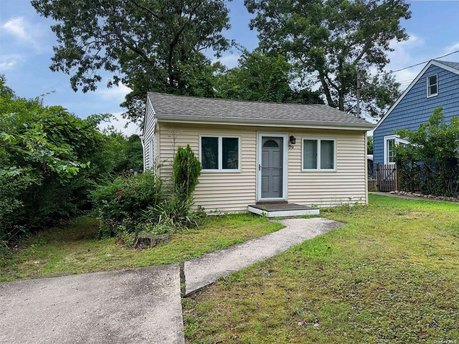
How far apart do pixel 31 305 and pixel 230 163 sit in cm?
599

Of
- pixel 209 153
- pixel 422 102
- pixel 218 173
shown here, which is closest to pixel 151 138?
pixel 209 153

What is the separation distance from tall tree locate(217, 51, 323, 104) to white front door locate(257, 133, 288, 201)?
11541mm

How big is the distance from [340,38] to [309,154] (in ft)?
55.7

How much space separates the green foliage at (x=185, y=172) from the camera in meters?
7.45

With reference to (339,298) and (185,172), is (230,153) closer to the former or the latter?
(185,172)

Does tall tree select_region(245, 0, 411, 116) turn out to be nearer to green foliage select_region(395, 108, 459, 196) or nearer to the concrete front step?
green foliage select_region(395, 108, 459, 196)

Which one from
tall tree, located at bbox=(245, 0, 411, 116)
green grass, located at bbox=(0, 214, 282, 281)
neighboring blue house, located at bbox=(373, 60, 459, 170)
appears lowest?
green grass, located at bbox=(0, 214, 282, 281)

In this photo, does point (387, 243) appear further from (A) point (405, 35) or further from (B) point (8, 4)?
(A) point (405, 35)

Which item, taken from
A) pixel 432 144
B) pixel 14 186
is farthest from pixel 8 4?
pixel 432 144

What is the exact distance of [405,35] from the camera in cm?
2306

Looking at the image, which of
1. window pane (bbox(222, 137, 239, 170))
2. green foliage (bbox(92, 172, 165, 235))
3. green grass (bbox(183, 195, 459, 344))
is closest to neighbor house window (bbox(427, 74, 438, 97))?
window pane (bbox(222, 137, 239, 170))

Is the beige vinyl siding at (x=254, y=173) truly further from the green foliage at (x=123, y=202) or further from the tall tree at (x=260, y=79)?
the tall tree at (x=260, y=79)

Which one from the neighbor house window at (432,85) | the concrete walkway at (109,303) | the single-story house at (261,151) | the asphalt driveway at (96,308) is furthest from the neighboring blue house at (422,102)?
the asphalt driveway at (96,308)

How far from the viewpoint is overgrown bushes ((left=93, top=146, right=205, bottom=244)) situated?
22.8ft
